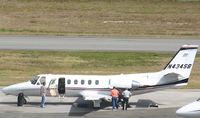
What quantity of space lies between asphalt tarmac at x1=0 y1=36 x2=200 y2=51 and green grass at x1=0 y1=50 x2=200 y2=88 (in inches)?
121

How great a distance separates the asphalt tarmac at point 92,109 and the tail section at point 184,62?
225 centimetres

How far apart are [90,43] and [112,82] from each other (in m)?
27.4

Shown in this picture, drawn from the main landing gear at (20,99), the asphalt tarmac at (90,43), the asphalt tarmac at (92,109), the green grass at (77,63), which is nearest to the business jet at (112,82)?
the main landing gear at (20,99)

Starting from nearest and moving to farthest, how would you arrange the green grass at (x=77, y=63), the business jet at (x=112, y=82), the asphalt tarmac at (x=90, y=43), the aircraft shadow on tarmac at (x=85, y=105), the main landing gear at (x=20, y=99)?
the aircraft shadow on tarmac at (x=85, y=105) → the business jet at (x=112, y=82) → the main landing gear at (x=20, y=99) → the green grass at (x=77, y=63) → the asphalt tarmac at (x=90, y=43)

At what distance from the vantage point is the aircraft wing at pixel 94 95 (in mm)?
37578


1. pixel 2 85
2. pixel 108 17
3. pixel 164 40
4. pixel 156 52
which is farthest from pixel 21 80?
pixel 108 17

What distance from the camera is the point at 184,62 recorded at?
3838 cm

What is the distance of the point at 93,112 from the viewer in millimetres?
36625

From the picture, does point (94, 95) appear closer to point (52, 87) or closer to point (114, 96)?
point (114, 96)

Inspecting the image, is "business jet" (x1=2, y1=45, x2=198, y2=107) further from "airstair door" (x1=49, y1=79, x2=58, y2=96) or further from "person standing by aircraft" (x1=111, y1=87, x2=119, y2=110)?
"person standing by aircraft" (x1=111, y1=87, x2=119, y2=110)

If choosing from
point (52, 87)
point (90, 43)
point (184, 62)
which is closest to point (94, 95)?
point (52, 87)

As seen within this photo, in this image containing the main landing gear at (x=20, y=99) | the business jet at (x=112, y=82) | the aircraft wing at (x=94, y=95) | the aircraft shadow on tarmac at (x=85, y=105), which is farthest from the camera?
the main landing gear at (x=20, y=99)

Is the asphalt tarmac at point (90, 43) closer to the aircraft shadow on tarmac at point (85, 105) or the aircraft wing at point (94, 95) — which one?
the aircraft shadow on tarmac at point (85, 105)

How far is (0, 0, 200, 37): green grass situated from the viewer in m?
74.5
